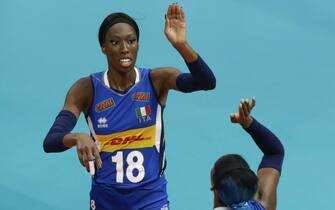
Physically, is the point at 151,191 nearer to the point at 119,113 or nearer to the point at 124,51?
the point at 119,113

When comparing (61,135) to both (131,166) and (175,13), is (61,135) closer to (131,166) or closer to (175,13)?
(131,166)

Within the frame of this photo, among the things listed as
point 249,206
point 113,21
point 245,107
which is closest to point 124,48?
point 113,21

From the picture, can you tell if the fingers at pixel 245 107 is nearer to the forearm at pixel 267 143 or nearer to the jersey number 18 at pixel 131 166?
the forearm at pixel 267 143

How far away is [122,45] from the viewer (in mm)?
3488

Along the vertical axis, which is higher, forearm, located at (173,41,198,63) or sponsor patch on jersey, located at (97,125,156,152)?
forearm, located at (173,41,198,63)

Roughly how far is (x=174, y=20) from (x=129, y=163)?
0.60 metres

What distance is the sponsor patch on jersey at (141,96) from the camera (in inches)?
141

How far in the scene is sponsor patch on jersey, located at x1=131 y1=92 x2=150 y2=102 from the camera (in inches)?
141

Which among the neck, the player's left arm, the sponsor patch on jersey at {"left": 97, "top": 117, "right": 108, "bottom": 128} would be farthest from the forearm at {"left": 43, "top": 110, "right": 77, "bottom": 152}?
the player's left arm

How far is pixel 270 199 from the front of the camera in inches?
Result: 107

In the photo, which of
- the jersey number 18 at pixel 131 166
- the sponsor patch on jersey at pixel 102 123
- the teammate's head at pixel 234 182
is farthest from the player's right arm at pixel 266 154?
the sponsor patch on jersey at pixel 102 123

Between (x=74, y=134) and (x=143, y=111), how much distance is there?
67 centimetres

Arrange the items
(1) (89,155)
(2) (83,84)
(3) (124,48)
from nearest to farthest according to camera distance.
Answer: (1) (89,155)
(3) (124,48)
(2) (83,84)

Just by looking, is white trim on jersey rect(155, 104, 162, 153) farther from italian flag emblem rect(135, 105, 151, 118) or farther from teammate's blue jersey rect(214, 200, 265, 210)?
teammate's blue jersey rect(214, 200, 265, 210)
